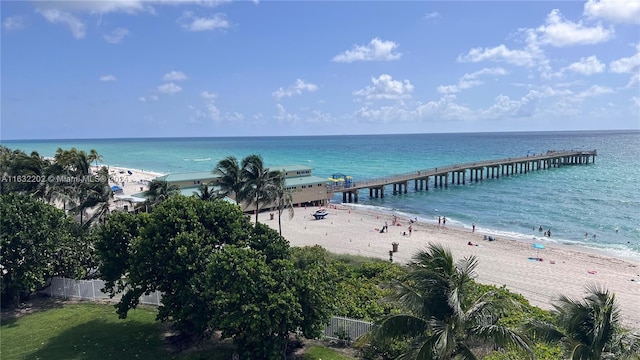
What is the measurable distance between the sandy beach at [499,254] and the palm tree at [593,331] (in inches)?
599

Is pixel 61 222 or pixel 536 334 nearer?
pixel 536 334

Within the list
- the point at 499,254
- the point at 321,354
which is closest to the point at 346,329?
the point at 321,354

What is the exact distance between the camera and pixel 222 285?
1416 cm

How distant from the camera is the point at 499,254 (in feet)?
123

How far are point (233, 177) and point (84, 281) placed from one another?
12201mm

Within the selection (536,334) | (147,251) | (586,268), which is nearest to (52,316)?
(147,251)

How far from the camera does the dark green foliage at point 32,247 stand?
1878 centimetres

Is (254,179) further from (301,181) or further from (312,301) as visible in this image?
(301,181)

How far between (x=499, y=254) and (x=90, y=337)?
32.5 metres

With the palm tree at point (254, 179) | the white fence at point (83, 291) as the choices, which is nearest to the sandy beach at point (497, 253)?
the palm tree at point (254, 179)

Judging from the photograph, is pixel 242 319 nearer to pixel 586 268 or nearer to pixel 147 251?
pixel 147 251

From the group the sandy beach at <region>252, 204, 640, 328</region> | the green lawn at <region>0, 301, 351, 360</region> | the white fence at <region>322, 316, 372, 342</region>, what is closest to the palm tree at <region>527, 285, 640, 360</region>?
the white fence at <region>322, 316, 372, 342</region>

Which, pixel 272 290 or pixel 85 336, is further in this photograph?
pixel 85 336

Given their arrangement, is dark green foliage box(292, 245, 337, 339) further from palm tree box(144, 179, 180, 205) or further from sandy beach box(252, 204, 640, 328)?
palm tree box(144, 179, 180, 205)
